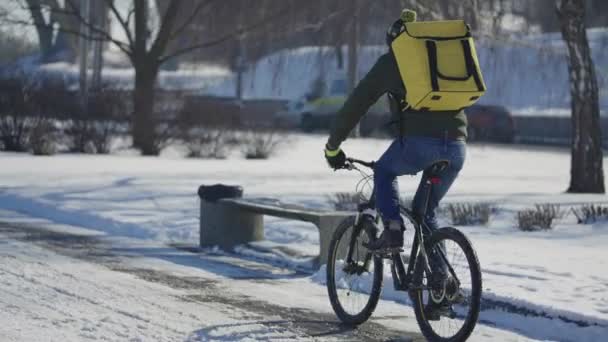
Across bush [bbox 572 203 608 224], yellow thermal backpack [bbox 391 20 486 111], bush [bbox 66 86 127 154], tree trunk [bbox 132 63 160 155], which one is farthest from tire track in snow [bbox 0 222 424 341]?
tree trunk [bbox 132 63 160 155]

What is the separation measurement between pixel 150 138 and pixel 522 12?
24.1 ft

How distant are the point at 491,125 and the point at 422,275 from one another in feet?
108

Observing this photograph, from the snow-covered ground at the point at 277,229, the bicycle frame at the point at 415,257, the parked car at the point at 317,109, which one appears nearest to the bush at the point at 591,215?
the snow-covered ground at the point at 277,229

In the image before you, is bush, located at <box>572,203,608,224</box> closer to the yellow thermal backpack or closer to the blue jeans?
the blue jeans

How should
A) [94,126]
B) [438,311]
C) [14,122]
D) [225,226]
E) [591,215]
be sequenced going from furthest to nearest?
1. [94,126]
2. [14,122]
3. [591,215]
4. [225,226]
5. [438,311]

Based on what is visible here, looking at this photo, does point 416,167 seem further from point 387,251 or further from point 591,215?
point 591,215

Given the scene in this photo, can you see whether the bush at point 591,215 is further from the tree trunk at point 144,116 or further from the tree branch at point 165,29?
the tree trunk at point 144,116

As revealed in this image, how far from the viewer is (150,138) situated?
2555 cm

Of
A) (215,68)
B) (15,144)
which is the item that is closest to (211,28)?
(15,144)

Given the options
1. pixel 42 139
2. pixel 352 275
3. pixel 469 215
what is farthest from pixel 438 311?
pixel 42 139

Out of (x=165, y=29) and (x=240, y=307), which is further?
(x=165, y=29)

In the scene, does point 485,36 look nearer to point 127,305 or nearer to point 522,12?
point 522,12

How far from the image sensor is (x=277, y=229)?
45.4 ft

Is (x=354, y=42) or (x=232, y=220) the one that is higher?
(x=354, y=42)
